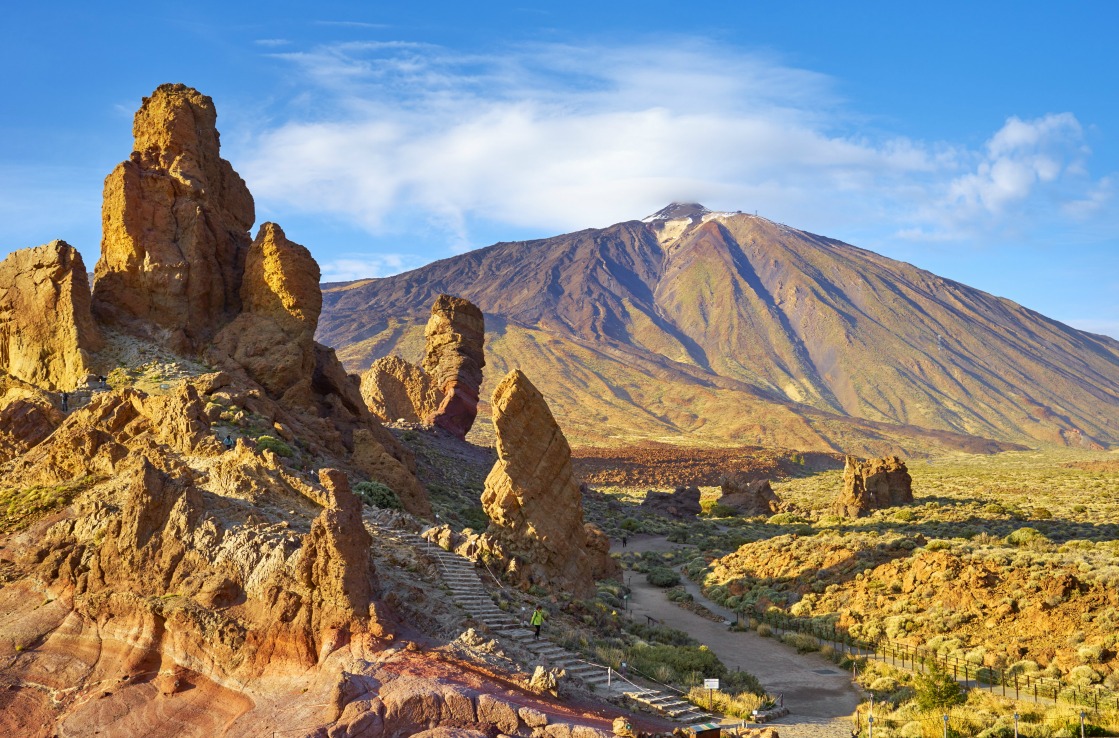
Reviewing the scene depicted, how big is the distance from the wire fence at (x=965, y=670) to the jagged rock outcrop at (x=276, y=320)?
18.0m

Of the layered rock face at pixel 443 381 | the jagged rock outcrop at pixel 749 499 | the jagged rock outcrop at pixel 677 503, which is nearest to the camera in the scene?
the jagged rock outcrop at pixel 677 503

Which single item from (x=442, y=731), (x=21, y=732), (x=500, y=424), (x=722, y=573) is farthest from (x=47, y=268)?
(x=722, y=573)

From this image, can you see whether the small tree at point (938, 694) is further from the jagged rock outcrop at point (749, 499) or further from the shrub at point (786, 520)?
the jagged rock outcrop at point (749, 499)

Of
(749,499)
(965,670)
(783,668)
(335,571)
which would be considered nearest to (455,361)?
(749,499)

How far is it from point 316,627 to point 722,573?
27154 mm

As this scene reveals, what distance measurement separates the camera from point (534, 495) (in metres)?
27.0

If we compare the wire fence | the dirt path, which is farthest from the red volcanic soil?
the wire fence

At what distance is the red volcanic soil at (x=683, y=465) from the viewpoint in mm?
93688

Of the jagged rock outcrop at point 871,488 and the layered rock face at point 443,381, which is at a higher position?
the layered rock face at point 443,381

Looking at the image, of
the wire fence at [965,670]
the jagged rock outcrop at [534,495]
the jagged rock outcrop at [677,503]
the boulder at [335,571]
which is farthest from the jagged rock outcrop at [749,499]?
the boulder at [335,571]

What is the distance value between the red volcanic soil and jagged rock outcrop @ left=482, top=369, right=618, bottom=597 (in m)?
62.3

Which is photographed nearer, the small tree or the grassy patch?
the small tree

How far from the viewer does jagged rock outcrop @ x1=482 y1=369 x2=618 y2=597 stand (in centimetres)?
2628

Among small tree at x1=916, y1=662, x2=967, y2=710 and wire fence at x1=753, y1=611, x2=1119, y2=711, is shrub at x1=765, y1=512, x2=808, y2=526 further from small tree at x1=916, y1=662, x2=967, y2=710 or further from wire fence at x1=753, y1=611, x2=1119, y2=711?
small tree at x1=916, y1=662, x2=967, y2=710
